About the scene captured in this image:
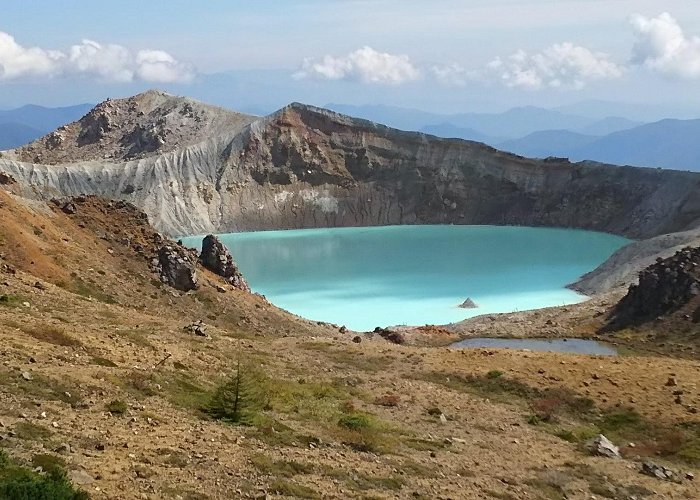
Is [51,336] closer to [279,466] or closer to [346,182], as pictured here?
[279,466]

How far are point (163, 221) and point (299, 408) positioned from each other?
4131 inches

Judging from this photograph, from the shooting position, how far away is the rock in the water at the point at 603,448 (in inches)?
812

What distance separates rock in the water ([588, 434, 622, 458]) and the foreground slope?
329 mm

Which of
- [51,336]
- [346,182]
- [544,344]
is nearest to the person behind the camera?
[51,336]

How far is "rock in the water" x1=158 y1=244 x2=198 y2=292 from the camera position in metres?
41.4

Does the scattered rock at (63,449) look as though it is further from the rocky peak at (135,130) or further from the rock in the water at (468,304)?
the rocky peak at (135,130)

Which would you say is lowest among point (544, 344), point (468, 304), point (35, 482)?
point (468, 304)

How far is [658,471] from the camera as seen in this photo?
1909 cm

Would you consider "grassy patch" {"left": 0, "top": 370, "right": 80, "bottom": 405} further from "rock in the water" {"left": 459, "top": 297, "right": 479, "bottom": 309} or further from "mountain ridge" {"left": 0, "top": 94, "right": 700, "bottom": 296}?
"mountain ridge" {"left": 0, "top": 94, "right": 700, "bottom": 296}

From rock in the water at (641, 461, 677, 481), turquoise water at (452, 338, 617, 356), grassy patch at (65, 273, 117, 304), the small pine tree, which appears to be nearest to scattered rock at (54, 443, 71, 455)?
the small pine tree

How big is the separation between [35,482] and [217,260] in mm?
39682

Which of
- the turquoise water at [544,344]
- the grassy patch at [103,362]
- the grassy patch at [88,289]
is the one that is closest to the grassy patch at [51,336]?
the grassy patch at [103,362]

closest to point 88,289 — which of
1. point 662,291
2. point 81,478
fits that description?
point 81,478

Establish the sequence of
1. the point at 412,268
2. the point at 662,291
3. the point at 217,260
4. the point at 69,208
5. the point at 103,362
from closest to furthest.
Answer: the point at 103,362, the point at 69,208, the point at 217,260, the point at 662,291, the point at 412,268
